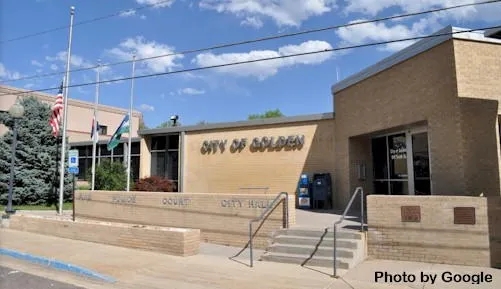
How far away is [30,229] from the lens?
15977 millimetres

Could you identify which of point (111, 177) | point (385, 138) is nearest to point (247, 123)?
point (385, 138)

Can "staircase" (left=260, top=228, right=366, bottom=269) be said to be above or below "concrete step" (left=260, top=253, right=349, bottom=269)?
above

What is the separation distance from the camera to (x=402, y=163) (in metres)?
15.7

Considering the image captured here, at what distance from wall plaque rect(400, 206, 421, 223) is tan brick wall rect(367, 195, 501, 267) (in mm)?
66

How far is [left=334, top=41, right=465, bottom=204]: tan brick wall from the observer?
12.0m

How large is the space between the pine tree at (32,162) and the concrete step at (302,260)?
17899 millimetres

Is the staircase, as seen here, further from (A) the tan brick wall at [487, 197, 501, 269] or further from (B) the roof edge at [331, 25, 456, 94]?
(B) the roof edge at [331, 25, 456, 94]

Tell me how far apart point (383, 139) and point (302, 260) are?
27.5ft

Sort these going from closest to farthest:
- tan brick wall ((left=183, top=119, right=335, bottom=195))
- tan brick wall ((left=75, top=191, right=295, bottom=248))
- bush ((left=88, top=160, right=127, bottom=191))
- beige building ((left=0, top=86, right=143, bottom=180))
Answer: tan brick wall ((left=75, top=191, right=295, bottom=248))
tan brick wall ((left=183, top=119, right=335, bottom=195))
bush ((left=88, top=160, right=127, bottom=191))
beige building ((left=0, top=86, right=143, bottom=180))

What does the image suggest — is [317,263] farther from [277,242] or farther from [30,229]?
[30,229]

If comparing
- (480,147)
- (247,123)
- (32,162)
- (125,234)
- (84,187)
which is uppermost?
(247,123)

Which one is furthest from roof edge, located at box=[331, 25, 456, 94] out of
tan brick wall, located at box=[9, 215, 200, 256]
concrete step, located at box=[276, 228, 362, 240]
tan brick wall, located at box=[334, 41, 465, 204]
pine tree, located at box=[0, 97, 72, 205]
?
pine tree, located at box=[0, 97, 72, 205]

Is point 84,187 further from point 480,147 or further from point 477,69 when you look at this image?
point 477,69

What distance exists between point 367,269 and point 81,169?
2824 centimetres
